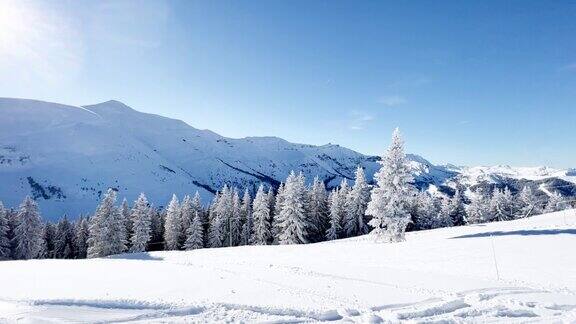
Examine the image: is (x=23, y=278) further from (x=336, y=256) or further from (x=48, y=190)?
(x=48, y=190)

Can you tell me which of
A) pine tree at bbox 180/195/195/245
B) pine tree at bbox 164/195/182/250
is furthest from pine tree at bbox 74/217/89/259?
pine tree at bbox 180/195/195/245

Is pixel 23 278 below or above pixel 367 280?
above

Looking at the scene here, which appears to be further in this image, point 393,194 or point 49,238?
point 49,238

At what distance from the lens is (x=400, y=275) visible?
20844 millimetres

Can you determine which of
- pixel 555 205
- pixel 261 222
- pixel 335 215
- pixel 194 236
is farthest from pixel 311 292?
pixel 555 205

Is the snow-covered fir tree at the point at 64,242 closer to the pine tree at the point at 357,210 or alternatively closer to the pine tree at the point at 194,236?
the pine tree at the point at 194,236

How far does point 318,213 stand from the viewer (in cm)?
6750

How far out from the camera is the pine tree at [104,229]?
54531 mm

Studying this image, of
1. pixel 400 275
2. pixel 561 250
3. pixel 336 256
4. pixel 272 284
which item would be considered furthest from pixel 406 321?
pixel 561 250

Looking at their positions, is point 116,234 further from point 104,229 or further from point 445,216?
point 445,216

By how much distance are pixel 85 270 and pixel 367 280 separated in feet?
46.4

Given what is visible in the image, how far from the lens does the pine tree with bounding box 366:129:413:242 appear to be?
3859 cm

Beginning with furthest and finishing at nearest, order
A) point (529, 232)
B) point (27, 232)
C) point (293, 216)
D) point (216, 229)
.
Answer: point (216, 229) → point (293, 216) → point (27, 232) → point (529, 232)

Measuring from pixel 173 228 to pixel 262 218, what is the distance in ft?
48.7
